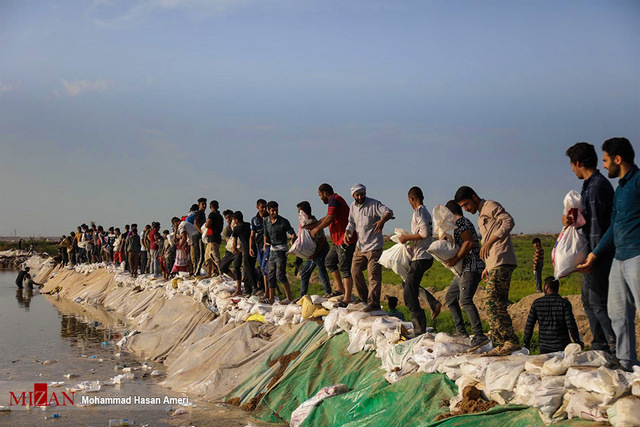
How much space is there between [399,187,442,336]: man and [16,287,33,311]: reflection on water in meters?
16.9

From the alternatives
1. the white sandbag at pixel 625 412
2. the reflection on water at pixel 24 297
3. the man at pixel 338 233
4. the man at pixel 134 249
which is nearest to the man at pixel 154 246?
the man at pixel 134 249

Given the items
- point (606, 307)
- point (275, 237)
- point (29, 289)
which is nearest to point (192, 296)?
point (275, 237)

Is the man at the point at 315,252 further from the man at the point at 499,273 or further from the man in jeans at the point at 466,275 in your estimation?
the man at the point at 499,273

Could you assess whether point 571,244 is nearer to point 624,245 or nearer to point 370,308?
point 624,245

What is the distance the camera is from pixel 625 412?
11.7 ft

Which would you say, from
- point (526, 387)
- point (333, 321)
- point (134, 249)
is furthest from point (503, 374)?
point (134, 249)

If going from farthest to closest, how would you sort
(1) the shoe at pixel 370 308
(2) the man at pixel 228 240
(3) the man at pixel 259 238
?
(2) the man at pixel 228 240 < (3) the man at pixel 259 238 < (1) the shoe at pixel 370 308

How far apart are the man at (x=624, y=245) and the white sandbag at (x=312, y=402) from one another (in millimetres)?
2729

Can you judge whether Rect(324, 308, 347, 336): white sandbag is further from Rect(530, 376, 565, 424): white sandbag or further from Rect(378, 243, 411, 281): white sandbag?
Rect(530, 376, 565, 424): white sandbag

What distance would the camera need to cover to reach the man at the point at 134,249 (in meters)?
20.3

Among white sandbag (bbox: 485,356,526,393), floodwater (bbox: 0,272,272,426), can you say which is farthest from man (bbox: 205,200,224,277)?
white sandbag (bbox: 485,356,526,393)

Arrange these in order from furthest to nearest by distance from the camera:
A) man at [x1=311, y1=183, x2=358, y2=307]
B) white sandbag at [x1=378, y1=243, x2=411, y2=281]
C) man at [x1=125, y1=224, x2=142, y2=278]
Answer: man at [x1=125, y1=224, x2=142, y2=278]
man at [x1=311, y1=183, x2=358, y2=307]
white sandbag at [x1=378, y1=243, x2=411, y2=281]

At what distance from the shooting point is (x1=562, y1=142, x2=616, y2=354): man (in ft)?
14.5

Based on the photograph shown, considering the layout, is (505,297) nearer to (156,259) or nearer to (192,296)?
(192,296)
